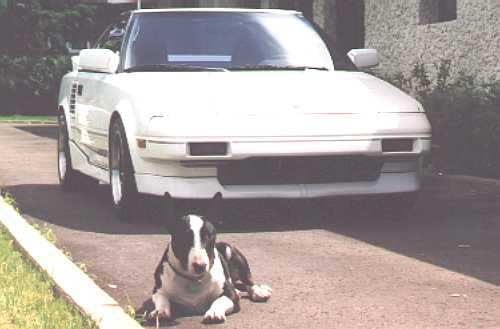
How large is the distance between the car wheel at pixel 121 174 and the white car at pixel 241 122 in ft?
0.04

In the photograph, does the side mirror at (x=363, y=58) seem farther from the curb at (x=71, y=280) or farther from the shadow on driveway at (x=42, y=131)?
the shadow on driveway at (x=42, y=131)

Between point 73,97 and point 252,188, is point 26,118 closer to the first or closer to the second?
point 73,97

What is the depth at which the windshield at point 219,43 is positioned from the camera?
9383mm

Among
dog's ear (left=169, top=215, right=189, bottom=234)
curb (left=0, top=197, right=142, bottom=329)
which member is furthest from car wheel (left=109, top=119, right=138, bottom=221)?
dog's ear (left=169, top=215, right=189, bottom=234)

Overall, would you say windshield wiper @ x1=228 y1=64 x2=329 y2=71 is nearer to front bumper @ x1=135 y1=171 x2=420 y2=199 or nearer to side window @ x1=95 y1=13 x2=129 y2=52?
side window @ x1=95 y1=13 x2=129 y2=52

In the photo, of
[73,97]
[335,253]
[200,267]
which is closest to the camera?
[200,267]

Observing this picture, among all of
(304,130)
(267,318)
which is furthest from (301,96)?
(267,318)

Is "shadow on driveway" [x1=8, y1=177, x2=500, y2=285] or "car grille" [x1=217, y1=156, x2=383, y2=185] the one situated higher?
"car grille" [x1=217, y1=156, x2=383, y2=185]

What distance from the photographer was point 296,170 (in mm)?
8391

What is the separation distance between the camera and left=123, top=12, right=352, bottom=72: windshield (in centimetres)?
938

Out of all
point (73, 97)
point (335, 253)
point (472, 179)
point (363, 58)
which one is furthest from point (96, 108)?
point (472, 179)

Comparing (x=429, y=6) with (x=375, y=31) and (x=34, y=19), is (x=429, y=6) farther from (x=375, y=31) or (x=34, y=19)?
(x=34, y=19)

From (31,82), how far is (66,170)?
23.7m

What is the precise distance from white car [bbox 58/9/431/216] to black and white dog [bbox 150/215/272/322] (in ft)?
8.61
